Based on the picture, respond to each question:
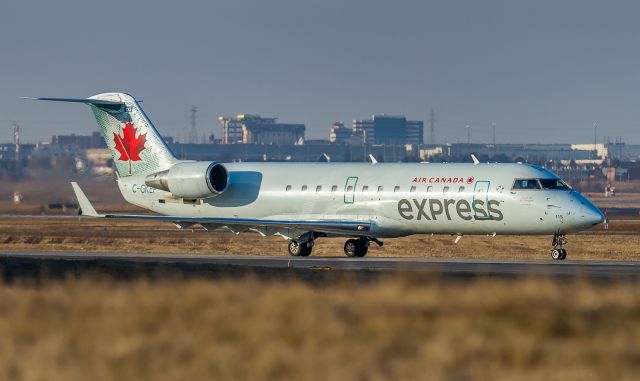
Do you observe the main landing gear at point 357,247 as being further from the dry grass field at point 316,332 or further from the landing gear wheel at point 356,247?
the dry grass field at point 316,332

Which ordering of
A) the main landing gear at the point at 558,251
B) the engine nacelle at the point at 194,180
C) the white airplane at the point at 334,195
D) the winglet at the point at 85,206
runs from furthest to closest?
1. the engine nacelle at the point at 194,180
2. the winglet at the point at 85,206
3. the white airplane at the point at 334,195
4. the main landing gear at the point at 558,251

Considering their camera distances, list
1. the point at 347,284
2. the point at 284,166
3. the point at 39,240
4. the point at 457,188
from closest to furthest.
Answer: the point at 347,284, the point at 457,188, the point at 284,166, the point at 39,240

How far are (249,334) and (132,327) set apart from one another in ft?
5.68

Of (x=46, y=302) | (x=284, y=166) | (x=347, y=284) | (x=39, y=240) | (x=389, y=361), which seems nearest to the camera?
(x=389, y=361)

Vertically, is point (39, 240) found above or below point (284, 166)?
below

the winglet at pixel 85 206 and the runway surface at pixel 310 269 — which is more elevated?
the winglet at pixel 85 206

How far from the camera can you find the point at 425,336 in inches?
621

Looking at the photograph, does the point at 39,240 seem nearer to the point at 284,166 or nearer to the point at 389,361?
the point at 284,166

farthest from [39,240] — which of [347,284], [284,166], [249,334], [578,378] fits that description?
[578,378]

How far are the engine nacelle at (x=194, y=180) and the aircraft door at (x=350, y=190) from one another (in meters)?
5.14

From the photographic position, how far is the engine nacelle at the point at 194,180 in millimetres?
43969

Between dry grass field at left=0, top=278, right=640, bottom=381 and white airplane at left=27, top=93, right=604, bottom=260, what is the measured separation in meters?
17.7

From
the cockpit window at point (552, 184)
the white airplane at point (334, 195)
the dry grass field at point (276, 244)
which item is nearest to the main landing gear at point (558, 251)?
the white airplane at point (334, 195)

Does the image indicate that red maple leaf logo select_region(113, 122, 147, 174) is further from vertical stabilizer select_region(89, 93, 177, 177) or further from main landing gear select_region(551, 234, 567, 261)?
main landing gear select_region(551, 234, 567, 261)
